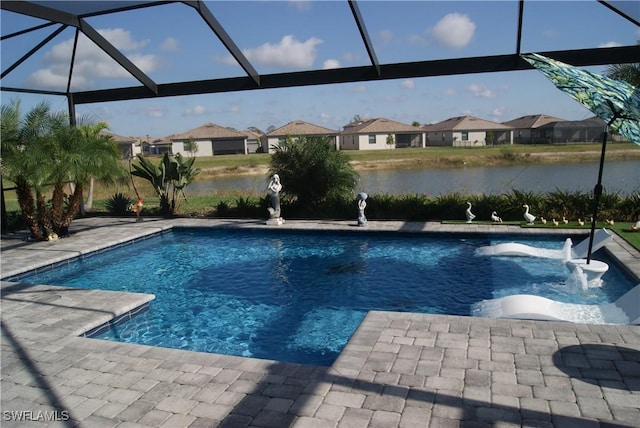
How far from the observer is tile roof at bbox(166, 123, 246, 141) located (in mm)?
69438

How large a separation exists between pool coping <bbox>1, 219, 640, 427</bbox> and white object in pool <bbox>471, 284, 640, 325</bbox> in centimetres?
41

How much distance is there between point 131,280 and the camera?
9117mm

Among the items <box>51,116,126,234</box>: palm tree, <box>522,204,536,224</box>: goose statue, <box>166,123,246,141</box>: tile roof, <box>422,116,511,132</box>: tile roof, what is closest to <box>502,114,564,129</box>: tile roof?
<box>422,116,511,132</box>: tile roof

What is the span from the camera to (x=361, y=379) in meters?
4.11

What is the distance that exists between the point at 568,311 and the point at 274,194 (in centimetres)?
836

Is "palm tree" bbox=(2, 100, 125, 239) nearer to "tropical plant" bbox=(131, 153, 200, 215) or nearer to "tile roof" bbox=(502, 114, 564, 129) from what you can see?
"tropical plant" bbox=(131, 153, 200, 215)

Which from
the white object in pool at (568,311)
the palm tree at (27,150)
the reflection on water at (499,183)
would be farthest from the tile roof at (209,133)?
the white object in pool at (568,311)

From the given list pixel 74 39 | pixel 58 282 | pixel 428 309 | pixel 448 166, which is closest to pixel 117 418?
pixel 428 309

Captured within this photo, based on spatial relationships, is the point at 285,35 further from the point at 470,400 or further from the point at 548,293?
the point at 470,400

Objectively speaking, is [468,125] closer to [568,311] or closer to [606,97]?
[568,311]

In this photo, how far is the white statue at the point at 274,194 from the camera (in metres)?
12.6

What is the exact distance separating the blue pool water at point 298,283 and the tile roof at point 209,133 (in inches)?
2346

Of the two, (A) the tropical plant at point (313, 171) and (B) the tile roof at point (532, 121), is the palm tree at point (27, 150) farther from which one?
(B) the tile roof at point (532, 121)

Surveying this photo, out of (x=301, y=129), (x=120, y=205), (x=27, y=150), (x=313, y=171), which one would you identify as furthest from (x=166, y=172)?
(x=301, y=129)
